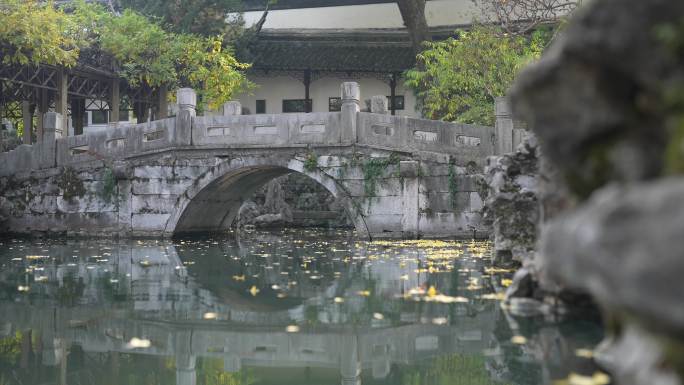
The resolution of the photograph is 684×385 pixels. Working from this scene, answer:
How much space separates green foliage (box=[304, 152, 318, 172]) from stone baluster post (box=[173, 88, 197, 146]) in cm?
245

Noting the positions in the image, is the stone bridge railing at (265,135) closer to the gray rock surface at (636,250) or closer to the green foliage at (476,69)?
the green foliage at (476,69)

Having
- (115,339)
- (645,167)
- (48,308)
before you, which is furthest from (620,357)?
(48,308)

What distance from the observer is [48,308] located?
6.73m

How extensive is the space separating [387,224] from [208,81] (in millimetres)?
8177

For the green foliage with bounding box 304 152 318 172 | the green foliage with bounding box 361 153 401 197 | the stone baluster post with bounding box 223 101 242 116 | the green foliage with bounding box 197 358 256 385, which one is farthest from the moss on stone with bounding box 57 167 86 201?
the green foliage with bounding box 197 358 256 385

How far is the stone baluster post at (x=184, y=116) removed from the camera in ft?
48.0

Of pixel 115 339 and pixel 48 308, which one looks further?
pixel 48 308

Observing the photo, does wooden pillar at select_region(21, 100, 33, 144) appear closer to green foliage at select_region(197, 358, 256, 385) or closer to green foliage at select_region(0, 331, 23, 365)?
green foliage at select_region(0, 331, 23, 365)

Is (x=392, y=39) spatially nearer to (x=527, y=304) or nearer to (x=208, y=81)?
(x=208, y=81)

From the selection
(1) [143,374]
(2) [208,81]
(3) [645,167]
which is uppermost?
(2) [208,81]

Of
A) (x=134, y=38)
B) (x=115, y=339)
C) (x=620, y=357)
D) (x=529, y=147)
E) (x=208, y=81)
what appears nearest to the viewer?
(x=620, y=357)

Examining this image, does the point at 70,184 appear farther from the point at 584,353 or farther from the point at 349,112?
the point at 584,353

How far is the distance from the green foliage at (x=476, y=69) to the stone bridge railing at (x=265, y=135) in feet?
10.1

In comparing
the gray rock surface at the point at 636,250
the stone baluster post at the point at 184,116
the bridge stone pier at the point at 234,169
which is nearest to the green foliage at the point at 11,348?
the gray rock surface at the point at 636,250
